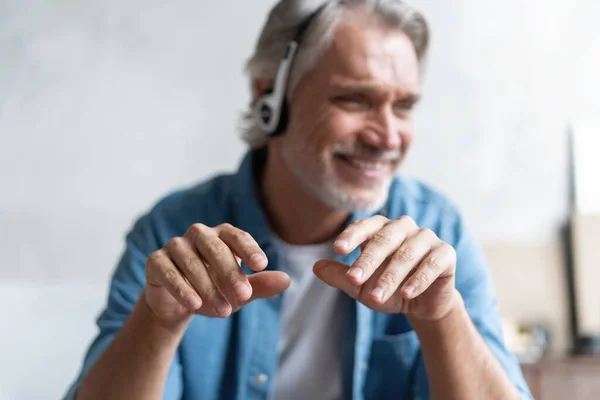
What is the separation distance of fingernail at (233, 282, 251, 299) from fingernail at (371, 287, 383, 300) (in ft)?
0.44

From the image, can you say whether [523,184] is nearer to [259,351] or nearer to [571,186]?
[571,186]

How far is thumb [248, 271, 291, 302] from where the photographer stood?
0.80 m

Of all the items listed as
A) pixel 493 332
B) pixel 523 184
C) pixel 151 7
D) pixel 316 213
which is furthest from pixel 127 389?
pixel 523 184

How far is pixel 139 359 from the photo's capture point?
0.93 meters

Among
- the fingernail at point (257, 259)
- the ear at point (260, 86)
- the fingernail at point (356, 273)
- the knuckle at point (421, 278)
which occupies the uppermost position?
the ear at point (260, 86)

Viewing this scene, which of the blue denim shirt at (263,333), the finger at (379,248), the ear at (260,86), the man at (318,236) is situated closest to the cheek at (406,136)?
the man at (318,236)

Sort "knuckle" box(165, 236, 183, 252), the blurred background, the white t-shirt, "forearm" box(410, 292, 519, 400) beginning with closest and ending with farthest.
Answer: "knuckle" box(165, 236, 183, 252) → "forearm" box(410, 292, 519, 400) → the white t-shirt → the blurred background

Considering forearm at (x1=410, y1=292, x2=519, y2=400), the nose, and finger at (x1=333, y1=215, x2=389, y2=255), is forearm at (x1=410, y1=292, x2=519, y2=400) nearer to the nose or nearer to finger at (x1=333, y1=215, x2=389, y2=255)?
finger at (x1=333, y1=215, x2=389, y2=255)

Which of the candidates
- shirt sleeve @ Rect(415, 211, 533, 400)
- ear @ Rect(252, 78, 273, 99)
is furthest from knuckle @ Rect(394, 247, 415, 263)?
ear @ Rect(252, 78, 273, 99)

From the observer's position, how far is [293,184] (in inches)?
48.9

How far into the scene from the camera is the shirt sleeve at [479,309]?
1057 mm

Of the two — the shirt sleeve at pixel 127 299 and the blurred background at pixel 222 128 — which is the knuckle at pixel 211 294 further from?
the blurred background at pixel 222 128

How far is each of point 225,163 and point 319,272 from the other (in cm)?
193

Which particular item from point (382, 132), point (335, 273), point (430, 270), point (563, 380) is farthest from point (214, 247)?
point (563, 380)
